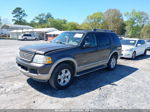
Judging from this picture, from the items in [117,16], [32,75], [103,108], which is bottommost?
[103,108]

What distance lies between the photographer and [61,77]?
379 cm

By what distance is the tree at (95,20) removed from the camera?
2229 inches

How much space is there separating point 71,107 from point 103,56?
298 centimetres

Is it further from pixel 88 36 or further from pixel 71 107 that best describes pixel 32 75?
pixel 88 36

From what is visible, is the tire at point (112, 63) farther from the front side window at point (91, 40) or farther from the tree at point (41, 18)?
the tree at point (41, 18)

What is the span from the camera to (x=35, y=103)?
10.1ft

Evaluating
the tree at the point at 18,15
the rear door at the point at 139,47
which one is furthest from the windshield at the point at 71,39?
the tree at the point at 18,15

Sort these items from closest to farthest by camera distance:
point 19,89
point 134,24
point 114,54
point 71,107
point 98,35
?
point 71,107 → point 19,89 → point 98,35 → point 114,54 → point 134,24

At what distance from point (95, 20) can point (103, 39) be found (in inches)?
2184

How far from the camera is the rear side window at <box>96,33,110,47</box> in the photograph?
16.7 feet

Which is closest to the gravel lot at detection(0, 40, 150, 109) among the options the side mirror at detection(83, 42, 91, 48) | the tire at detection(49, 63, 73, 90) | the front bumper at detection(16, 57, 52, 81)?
the tire at detection(49, 63, 73, 90)

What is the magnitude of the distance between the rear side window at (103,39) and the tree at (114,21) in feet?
160

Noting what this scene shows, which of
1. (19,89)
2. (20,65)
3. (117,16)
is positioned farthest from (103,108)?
(117,16)

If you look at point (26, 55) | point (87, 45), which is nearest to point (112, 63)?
point (87, 45)
